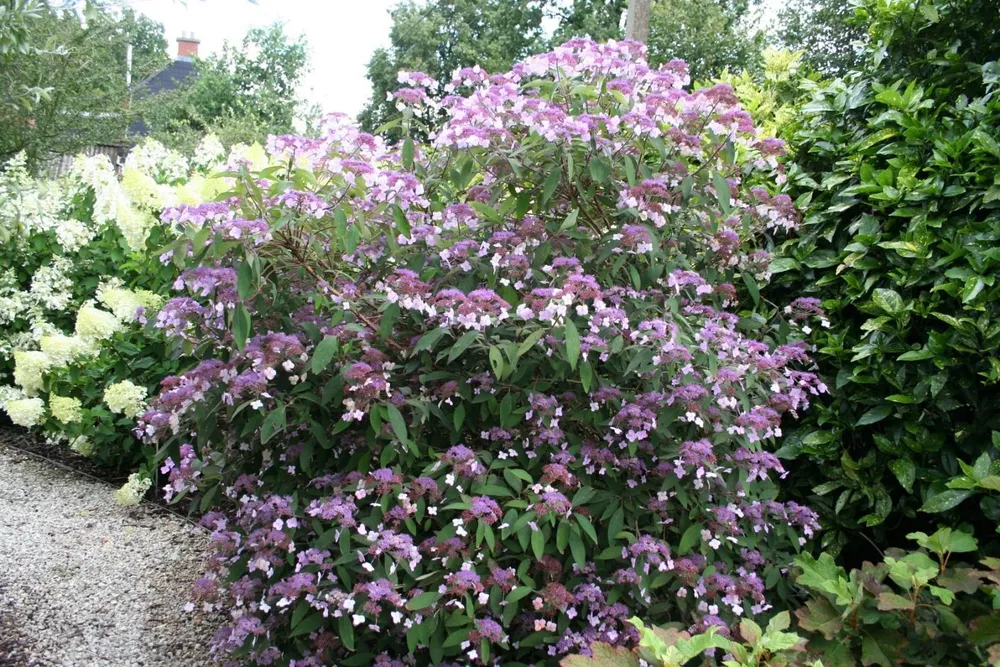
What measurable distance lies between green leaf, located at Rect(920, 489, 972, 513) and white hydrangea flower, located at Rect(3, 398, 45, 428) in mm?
3981

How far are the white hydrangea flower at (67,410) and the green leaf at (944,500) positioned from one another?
11.9ft

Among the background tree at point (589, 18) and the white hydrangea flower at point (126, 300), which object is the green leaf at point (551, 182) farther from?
the background tree at point (589, 18)

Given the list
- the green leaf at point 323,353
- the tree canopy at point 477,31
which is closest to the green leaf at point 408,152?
the green leaf at point 323,353

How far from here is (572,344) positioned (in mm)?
1840

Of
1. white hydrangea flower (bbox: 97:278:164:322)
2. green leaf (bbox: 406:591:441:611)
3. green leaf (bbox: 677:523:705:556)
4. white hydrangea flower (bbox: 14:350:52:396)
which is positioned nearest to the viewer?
green leaf (bbox: 406:591:441:611)

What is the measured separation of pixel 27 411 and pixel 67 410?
0.35 m

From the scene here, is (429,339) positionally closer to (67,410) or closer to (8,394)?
(67,410)

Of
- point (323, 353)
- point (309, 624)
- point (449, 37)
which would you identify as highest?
point (449, 37)

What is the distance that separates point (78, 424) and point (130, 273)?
0.91 m

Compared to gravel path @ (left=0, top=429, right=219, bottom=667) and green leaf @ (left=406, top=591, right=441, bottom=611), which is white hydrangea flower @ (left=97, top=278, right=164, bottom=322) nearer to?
gravel path @ (left=0, top=429, right=219, bottom=667)

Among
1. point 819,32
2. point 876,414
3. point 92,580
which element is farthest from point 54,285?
point 819,32

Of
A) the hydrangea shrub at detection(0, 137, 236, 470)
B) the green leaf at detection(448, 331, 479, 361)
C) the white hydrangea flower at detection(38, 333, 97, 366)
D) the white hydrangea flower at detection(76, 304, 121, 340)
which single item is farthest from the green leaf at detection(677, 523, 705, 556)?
the white hydrangea flower at detection(38, 333, 97, 366)

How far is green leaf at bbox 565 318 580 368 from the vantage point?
1.82 m

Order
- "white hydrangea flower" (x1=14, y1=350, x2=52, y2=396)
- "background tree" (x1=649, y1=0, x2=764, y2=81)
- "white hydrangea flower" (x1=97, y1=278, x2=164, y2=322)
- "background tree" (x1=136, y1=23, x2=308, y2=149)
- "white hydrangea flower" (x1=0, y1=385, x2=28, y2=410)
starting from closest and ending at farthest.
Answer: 1. "white hydrangea flower" (x1=97, y1=278, x2=164, y2=322)
2. "white hydrangea flower" (x1=14, y1=350, x2=52, y2=396)
3. "white hydrangea flower" (x1=0, y1=385, x2=28, y2=410)
4. "background tree" (x1=649, y1=0, x2=764, y2=81)
5. "background tree" (x1=136, y1=23, x2=308, y2=149)
